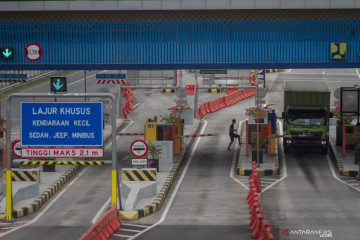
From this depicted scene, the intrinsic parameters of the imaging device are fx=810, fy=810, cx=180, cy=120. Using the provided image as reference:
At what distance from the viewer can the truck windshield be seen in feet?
129

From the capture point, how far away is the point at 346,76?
3329 inches

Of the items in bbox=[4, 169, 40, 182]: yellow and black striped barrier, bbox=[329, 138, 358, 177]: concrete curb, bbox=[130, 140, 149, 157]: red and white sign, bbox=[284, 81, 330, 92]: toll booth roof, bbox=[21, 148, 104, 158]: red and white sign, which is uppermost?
bbox=[284, 81, 330, 92]: toll booth roof

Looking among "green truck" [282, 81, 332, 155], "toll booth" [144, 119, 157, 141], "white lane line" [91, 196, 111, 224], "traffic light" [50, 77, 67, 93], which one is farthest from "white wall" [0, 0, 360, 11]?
"white lane line" [91, 196, 111, 224]

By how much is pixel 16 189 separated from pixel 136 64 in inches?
376

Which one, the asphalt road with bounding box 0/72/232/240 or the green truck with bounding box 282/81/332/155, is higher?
the green truck with bounding box 282/81/332/155

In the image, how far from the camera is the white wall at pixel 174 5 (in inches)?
1310

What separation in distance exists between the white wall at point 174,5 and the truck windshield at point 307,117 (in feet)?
25.0

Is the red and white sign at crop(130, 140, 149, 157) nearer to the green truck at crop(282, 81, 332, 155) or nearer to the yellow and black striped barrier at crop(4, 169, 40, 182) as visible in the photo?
the yellow and black striped barrier at crop(4, 169, 40, 182)

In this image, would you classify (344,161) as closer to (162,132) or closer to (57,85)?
(162,132)

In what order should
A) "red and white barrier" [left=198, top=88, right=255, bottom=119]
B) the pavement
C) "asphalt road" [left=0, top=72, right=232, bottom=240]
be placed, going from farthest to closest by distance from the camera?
"red and white barrier" [left=198, top=88, right=255, bottom=119], the pavement, "asphalt road" [left=0, top=72, right=232, bottom=240]

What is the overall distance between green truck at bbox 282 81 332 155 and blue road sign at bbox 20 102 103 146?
1579 cm

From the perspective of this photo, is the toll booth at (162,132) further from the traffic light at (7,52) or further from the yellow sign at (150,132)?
the traffic light at (7,52)
